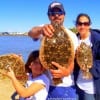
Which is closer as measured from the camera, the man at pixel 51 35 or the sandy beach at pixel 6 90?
the man at pixel 51 35

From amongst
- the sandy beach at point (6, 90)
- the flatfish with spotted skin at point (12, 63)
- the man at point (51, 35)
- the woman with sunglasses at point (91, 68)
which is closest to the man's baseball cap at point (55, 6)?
the man at point (51, 35)

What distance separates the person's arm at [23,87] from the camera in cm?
435

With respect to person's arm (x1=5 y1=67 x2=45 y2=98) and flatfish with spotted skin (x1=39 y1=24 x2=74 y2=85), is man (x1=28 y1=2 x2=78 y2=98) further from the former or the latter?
person's arm (x1=5 y1=67 x2=45 y2=98)

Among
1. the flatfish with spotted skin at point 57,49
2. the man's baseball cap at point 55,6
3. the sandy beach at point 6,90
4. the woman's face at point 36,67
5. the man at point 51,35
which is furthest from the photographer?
the sandy beach at point 6,90

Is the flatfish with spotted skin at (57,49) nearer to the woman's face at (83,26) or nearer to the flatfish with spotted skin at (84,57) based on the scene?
the flatfish with spotted skin at (84,57)

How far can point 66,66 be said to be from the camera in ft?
13.3

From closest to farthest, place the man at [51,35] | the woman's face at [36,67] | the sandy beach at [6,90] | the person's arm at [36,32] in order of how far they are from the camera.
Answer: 1. the man at [51,35]
2. the person's arm at [36,32]
3. the woman's face at [36,67]
4. the sandy beach at [6,90]

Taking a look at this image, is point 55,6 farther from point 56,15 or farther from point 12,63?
point 12,63

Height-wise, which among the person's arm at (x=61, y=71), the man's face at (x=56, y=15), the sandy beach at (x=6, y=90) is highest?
the man's face at (x=56, y=15)

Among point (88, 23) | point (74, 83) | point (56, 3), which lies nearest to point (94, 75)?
point (74, 83)

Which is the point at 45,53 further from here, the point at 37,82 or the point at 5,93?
the point at 5,93

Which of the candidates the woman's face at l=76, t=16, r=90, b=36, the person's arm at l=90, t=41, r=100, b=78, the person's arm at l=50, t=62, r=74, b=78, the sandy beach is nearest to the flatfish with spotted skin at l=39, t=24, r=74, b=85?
the person's arm at l=50, t=62, r=74, b=78

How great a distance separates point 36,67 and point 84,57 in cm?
62

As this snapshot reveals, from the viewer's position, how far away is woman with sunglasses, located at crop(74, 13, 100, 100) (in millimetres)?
4730
